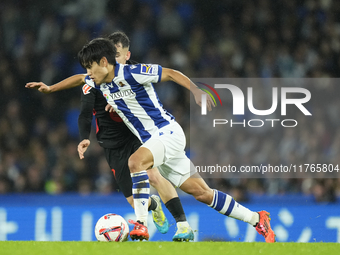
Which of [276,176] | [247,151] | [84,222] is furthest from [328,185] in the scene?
[84,222]

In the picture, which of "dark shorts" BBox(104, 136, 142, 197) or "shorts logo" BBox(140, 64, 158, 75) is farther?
"dark shorts" BBox(104, 136, 142, 197)

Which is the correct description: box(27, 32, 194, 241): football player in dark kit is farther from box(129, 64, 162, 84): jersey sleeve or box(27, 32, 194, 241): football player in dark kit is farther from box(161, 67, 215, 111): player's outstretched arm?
box(161, 67, 215, 111): player's outstretched arm

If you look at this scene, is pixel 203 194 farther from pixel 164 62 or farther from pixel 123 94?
pixel 164 62

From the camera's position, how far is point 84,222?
631 cm

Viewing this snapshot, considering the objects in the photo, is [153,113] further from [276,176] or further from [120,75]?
[276,176]

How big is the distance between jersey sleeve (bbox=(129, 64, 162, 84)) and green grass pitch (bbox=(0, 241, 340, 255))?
1.33m

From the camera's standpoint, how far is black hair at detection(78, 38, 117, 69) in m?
4.05

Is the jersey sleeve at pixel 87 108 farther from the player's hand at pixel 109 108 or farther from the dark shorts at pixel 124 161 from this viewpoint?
the dark shorts at pixel 124 161

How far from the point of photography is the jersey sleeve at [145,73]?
4.14 meters

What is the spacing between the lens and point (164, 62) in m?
8.98

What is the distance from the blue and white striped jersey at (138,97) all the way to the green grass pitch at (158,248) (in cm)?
104

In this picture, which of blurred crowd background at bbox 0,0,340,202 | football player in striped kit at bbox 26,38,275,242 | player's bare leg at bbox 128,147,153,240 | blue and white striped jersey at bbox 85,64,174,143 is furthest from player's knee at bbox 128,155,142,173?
blurred crowd background at bbox 0,0,340,202

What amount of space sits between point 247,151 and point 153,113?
13.8 feet

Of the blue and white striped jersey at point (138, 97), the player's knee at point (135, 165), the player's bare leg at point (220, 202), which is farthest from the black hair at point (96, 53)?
the player's bare leg at point (220, 202)
